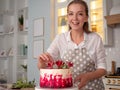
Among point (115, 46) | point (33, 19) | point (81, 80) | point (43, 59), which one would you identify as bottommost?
point (81, 80)

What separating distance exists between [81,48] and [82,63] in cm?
10

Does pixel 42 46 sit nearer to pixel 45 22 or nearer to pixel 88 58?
pixel 45 22

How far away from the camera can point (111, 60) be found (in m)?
4.18

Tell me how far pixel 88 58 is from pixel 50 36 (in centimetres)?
341

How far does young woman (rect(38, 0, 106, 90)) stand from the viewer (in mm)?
1458

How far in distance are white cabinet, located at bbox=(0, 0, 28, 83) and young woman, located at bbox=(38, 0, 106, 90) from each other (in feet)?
14.1

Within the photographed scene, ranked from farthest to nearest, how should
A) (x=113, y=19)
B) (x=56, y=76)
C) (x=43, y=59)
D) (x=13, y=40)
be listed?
(x=13, y=40) < (x=113, y=19) < (x=43, y=59) < (x=56, y=76)

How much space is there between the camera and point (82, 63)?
152 centimetres

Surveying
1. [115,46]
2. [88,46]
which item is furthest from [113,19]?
[88,46]

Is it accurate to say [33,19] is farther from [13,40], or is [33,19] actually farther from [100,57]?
[100,57]

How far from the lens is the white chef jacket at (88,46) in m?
1.50

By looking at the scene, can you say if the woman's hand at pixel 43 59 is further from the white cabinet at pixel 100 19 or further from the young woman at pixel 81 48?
the white cabinet at pixel 100 19

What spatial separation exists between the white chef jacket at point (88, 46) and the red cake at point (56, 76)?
1.06ft

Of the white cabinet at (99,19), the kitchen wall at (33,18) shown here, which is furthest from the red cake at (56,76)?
the kitchen wall at (33,18)
